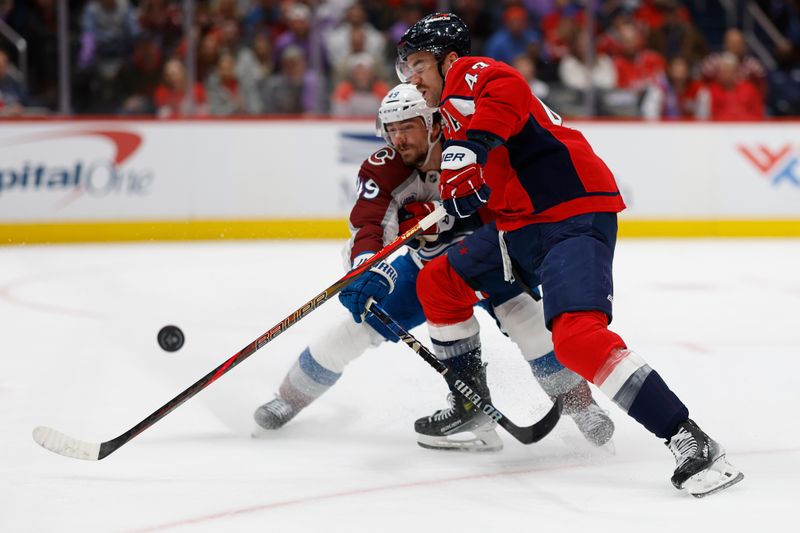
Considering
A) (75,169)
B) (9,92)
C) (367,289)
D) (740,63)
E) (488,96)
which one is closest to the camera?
(488,96)

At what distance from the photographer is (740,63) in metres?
8.33

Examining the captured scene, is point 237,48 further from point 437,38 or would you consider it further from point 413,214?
point 437,38

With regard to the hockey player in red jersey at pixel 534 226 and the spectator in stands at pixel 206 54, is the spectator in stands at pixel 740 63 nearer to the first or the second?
the spectator in stands at pixel 206 54

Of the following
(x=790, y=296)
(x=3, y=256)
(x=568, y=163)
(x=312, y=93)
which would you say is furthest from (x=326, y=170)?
(x=568, y=163)

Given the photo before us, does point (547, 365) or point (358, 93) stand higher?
point (547, 365)

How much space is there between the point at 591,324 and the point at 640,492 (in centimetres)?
37

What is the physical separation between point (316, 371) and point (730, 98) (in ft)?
19.3

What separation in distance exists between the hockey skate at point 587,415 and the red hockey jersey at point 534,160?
19.4 inches

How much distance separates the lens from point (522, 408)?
3193mm

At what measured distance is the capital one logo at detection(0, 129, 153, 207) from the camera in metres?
7.28

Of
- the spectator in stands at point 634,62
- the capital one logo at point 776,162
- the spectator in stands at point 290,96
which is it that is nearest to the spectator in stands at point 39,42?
the spectator in stands at point 290,96

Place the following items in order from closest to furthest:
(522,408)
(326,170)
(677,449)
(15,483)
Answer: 1. (677,449)
2. (15,483)
3. (522,408)
4. (326,170)

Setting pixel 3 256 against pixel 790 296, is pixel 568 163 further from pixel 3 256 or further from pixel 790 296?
pixel 3 256

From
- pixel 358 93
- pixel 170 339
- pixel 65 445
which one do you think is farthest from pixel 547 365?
pixel 358 93
